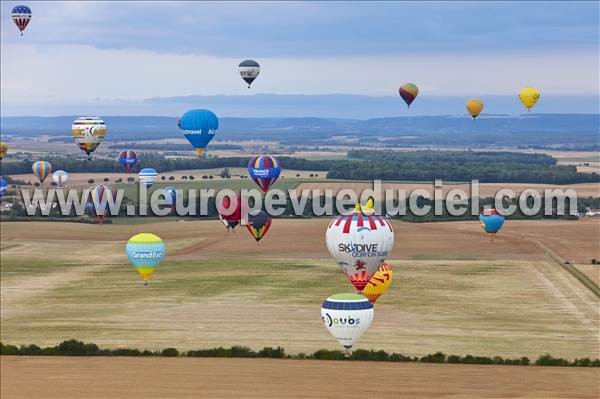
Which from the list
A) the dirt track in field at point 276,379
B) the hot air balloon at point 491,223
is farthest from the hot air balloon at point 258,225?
the dirt track in field at point 276,379

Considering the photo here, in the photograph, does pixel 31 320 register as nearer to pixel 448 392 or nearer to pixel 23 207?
pixel 448 392

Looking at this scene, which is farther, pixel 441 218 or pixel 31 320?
pixel 441 218

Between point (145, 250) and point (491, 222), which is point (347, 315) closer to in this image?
point (145, 250)

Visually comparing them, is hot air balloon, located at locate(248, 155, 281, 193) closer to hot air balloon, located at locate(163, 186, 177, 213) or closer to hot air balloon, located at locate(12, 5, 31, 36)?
hot air balloon, located at locate(12, 5, 31, 36)

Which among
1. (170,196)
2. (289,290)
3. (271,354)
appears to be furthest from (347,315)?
(170,196)

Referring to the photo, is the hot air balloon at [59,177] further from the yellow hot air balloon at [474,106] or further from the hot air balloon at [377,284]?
the hot air balloon at [377,284]

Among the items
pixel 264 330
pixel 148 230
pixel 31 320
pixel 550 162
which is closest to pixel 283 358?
pixel 264 330
